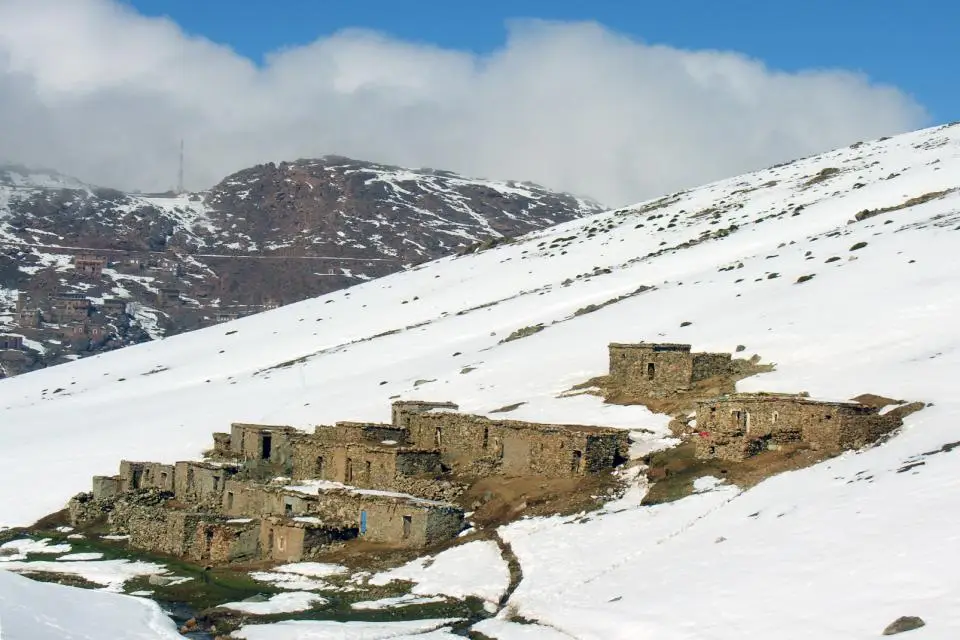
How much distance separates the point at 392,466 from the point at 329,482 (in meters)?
3.37

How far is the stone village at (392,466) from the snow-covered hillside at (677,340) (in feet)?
8.45

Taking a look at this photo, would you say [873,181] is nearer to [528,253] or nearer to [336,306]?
[528,253]

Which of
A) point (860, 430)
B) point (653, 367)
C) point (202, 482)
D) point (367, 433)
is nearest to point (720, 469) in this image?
point (860, 430)

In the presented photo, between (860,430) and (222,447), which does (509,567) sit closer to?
(860,430)

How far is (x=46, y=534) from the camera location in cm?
5322

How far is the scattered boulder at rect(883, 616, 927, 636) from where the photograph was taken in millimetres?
26250

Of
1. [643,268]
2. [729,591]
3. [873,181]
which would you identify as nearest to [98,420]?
[643,268]

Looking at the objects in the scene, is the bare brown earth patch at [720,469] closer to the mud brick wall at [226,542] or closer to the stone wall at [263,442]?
the mud brick wall at [226,542]

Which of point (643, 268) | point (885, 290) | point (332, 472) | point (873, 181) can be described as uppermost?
point (873, 181)

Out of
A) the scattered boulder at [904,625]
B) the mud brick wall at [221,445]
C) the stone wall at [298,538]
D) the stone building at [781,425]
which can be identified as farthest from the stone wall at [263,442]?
the scattered boulder at [904,625]

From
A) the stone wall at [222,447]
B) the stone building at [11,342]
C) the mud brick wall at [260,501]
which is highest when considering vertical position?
the stone building at [11,342]

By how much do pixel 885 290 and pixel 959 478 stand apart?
92.6 feet

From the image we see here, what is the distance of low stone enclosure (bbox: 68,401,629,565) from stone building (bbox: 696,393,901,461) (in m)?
3.54

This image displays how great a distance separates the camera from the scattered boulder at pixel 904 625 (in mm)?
26250
